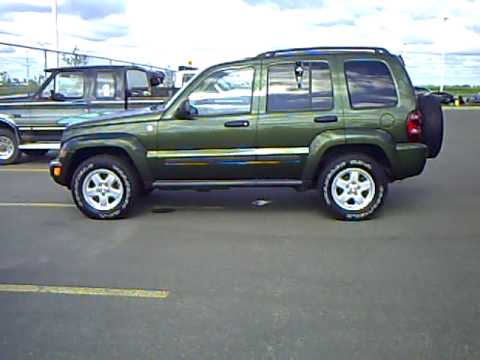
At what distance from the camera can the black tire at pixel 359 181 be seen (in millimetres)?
6543

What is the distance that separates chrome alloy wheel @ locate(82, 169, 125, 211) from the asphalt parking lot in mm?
268

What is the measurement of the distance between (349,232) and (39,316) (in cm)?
351

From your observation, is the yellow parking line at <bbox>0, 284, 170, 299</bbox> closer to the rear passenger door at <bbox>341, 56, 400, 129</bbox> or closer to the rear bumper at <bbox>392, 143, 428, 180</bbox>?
the rear passenger door at <bbox>341, 56, 400, 129</bbox>

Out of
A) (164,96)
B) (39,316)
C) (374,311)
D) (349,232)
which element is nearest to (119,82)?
(164,96)

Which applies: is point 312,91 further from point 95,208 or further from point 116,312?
point 116,312

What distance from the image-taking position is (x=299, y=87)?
21.6 feet

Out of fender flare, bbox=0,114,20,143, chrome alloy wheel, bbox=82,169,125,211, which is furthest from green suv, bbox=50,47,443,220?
fender flare, bbox=0,114,20,143

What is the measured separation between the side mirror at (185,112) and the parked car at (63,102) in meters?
4.35

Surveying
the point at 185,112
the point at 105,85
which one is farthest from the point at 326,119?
the point at 105,85

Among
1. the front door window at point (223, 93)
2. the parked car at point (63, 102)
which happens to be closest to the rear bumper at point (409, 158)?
the front door window at point (223, 93)

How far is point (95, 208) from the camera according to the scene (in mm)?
6820

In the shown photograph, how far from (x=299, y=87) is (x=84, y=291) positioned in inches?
141

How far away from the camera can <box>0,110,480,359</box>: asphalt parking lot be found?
3543 mm

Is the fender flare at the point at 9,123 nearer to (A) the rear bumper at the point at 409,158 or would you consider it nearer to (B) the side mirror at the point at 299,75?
(B) the side mirror at the point at 299,75
